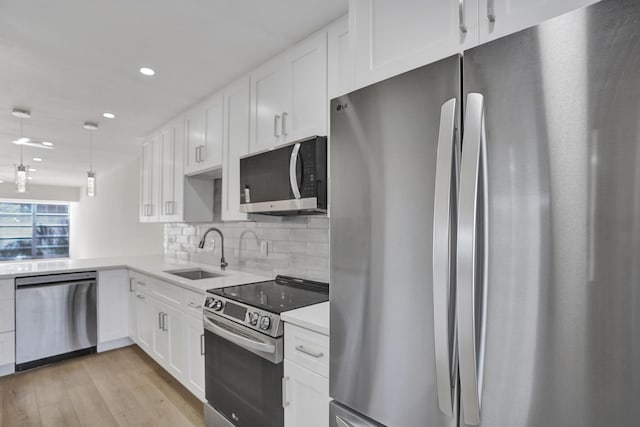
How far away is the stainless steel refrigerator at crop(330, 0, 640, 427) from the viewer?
653mm

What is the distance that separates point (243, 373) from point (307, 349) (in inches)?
21.7

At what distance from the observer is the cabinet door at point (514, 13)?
0.80 meters

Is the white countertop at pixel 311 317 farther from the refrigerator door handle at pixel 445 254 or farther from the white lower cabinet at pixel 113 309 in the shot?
the white lower cabinet at pixel 113 309

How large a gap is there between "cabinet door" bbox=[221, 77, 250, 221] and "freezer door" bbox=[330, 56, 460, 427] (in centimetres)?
137

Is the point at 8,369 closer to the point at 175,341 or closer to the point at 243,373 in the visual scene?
the point at 175,341

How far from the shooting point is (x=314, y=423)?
140 centimetres

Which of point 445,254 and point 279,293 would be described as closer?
point 445,254

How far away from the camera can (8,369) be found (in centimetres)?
295

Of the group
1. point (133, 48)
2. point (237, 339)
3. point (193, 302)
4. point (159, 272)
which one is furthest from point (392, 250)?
point (159, 272)

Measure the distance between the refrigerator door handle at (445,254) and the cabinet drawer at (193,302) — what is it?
5.81ft

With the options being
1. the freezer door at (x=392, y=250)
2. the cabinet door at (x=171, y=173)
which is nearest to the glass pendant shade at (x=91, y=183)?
the cabinet door at (x=171, y=173)

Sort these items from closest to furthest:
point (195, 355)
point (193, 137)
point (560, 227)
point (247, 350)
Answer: point (560, 227)
point (247, 350)
point (195, 355)
point (193, 137)

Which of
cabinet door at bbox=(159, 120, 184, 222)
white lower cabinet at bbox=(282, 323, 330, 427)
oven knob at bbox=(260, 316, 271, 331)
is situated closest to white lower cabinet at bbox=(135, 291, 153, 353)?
cabinet door at bbox=(159, 120, 184, 222)

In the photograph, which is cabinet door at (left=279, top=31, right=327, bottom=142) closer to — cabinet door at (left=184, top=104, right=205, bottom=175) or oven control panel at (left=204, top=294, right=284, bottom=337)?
oven control panel at (left=204, top=294, right=284, bottom=337)
